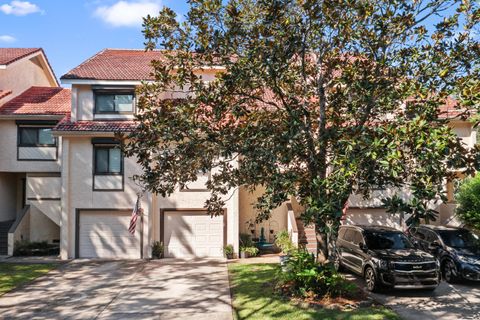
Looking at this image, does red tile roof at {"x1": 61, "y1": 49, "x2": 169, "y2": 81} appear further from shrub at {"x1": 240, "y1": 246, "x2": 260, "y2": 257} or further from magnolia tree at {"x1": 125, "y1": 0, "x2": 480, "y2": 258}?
shrub at {"x1": 240, "y1": 246, "x2": 260, "y2": 257}

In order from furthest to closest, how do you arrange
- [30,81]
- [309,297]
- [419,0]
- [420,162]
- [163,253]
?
[30,81] < [163,253] < [309,297] < [419,0] < [420,162]

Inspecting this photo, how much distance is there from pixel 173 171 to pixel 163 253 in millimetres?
8594

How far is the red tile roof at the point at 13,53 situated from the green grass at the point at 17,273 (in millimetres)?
12205

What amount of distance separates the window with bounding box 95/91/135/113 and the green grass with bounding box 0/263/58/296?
7486 mm

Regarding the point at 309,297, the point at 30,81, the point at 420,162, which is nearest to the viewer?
the point at 420,162

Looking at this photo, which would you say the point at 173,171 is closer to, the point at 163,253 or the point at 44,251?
the point at 163,253

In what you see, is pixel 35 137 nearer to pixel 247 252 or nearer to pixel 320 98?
pixel 247 252

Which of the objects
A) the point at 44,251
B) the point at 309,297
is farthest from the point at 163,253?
the point at 309,297

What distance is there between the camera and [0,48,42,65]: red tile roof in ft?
76.3

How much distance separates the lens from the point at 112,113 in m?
19.4

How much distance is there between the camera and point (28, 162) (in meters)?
21.0

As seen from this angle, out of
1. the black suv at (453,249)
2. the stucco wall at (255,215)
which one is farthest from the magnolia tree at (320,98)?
the stucco wall at (255,215)

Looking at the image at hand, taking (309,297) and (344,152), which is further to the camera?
(309,297)

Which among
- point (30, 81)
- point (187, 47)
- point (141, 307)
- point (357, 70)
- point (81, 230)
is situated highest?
point (30, 81)
